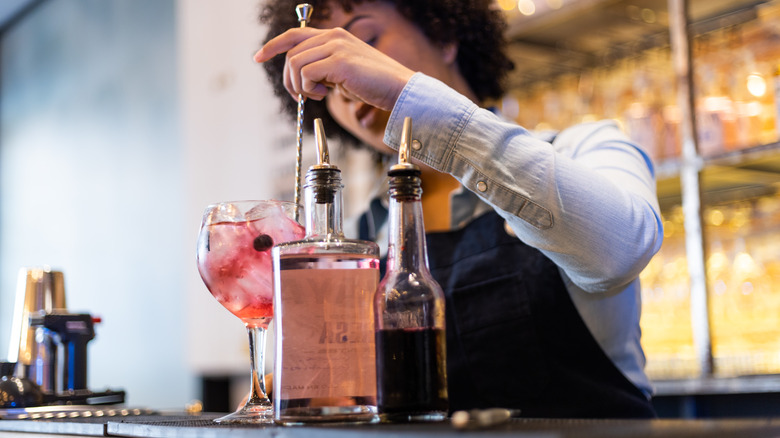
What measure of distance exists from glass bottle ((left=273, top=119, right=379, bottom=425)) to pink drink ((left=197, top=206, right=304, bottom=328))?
0.39ft

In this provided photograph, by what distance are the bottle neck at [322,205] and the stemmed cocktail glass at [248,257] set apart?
3.9 inches

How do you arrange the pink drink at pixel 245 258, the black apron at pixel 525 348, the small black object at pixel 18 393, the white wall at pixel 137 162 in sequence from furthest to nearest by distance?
1. the white wall at pixel 137 162
2. the black apron at pixel 525 348
3. the small black object at pixel 18 393
4. the pink drink at pixel 245 258

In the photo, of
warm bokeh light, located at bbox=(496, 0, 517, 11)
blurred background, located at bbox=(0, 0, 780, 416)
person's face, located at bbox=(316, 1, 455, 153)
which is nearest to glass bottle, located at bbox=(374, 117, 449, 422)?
person's face, located at bbox=(316, 1, 455, 153)

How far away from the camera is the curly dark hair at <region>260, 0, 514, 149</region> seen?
1.35m

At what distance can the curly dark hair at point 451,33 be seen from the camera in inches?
53.1

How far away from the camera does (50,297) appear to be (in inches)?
44.8

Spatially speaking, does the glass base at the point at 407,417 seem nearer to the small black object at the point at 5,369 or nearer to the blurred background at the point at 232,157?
the small black object at the point at 5,369

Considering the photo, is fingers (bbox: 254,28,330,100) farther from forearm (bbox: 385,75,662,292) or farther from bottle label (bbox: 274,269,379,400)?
bottle label (bbox: 274,269,379,400)

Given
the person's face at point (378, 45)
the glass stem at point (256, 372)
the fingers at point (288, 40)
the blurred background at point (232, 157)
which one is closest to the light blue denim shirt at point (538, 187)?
the fingers at point (288, 40)

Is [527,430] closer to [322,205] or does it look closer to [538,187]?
[322,205]

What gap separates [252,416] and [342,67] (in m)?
0.32

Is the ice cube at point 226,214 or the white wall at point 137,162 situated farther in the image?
the white wall at point 137,162

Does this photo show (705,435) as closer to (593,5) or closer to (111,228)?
(593,5)

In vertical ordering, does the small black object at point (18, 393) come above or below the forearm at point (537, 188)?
below
